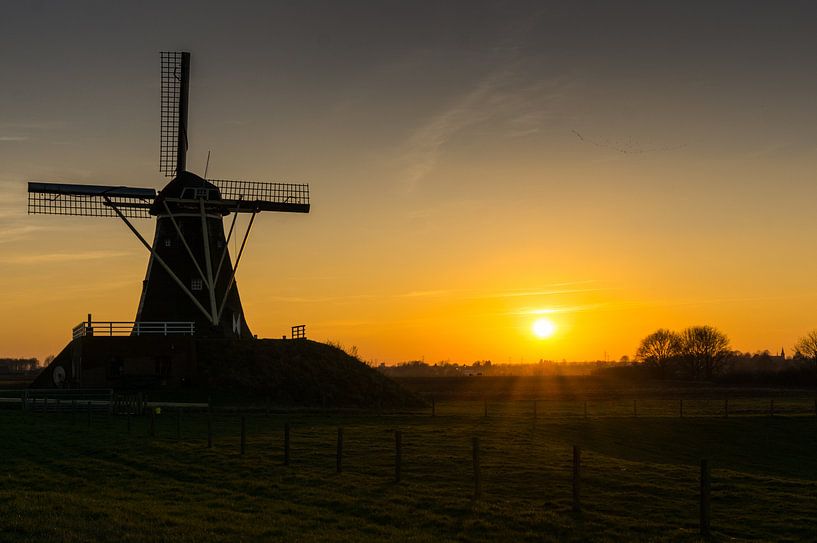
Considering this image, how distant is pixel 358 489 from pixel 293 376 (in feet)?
130

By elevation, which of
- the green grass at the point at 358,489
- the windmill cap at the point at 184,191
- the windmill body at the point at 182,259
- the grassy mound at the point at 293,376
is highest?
the windmill cap at the point at 184,191

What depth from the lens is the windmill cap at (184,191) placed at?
2506 inches

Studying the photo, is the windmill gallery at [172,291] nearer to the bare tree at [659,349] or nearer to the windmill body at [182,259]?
the windmill body at [182,259]

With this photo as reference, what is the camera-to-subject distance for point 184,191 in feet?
209

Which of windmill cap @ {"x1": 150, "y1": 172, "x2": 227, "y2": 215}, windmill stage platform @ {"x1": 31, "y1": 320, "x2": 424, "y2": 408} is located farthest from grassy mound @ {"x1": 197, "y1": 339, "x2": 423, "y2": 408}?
windmill cap @ {"x1": 150, "y1": 172, "x2": 227, "y2": 215}

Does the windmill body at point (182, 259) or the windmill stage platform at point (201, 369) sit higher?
the windmill body at point (182, 259)

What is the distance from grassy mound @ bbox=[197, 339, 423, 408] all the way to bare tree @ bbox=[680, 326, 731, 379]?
110183 millimetres

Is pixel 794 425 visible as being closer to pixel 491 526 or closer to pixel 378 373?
pixel 378 373

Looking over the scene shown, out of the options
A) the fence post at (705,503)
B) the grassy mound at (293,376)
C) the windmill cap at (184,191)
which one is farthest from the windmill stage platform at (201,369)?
the fence post at (705,503)

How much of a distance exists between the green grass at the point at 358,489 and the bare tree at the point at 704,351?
125m

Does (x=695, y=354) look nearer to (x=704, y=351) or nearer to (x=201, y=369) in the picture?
(x=704, y=351)

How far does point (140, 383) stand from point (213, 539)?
44.0m

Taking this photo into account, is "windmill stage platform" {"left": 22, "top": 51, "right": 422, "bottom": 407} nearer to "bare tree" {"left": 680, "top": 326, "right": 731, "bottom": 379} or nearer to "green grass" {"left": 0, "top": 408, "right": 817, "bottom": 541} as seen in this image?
"green grass" {"left": 0, "top": 408, "right": 817, "bottom": 541}

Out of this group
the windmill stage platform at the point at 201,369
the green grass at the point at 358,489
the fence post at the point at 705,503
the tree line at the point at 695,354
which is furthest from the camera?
the tree line at the point at 695,354
